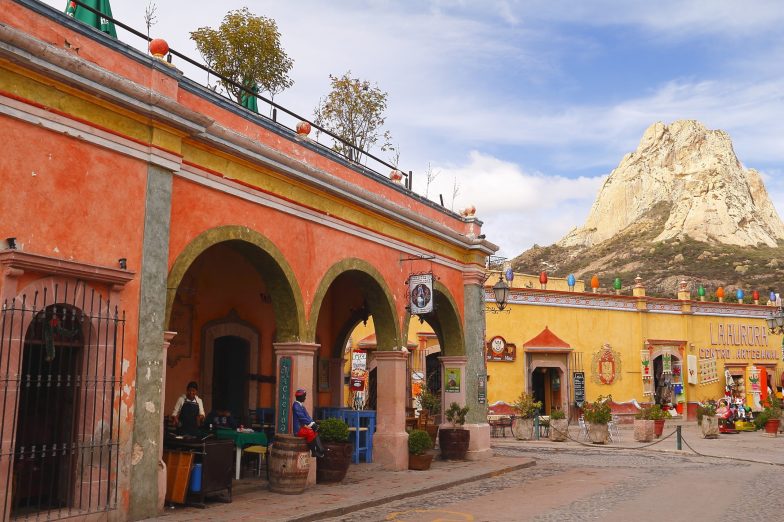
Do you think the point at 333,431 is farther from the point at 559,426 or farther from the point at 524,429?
the point at 524,429

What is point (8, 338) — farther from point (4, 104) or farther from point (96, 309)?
point (4, 104)

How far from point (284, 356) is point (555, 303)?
1822 cm

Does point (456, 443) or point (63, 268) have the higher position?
point (63, 268)

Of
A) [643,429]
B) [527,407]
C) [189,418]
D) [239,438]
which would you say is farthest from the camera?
[527,407]

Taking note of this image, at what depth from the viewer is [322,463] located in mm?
11797

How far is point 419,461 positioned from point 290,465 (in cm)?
404

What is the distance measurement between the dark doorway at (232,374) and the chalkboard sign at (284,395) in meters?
2.51

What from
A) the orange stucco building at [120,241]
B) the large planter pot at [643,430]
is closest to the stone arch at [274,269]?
the orange stucco building at [120,241]

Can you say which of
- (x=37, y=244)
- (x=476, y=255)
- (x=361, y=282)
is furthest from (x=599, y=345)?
(x=37, y=244)

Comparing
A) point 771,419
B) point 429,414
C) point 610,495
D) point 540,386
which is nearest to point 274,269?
point 610,495

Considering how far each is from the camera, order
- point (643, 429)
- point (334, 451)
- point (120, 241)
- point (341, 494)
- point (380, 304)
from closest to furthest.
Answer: point (120, 241)
point (341, 494)
point (334, 451)
point (380, 304)
point (643, 429)

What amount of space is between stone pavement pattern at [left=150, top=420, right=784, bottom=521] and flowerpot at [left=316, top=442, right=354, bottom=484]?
7.5 inches

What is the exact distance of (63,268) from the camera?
763 cm

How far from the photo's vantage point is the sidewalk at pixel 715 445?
1839 centimetres
